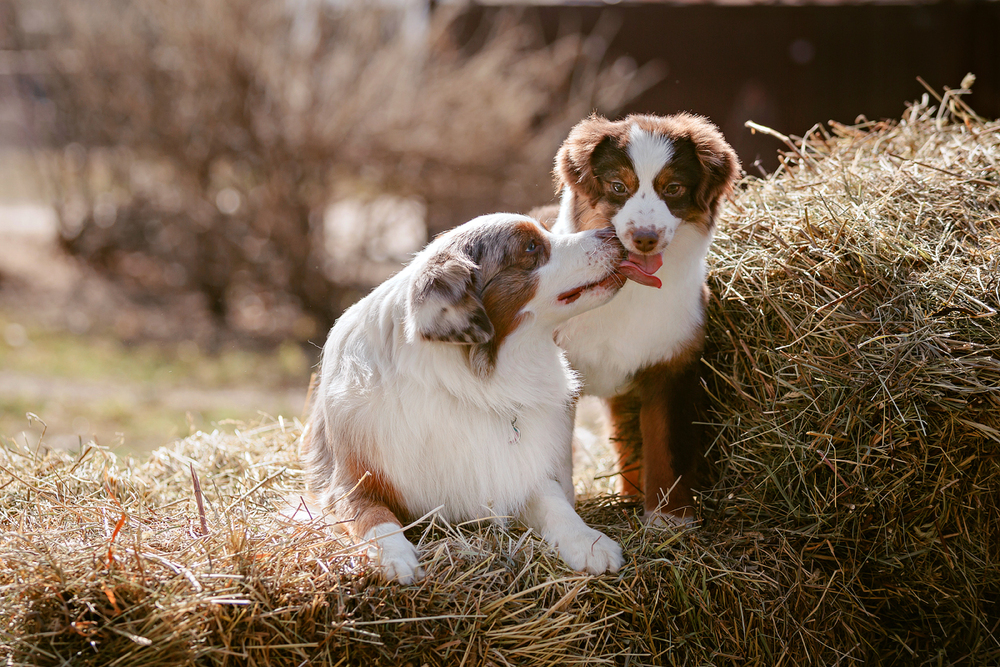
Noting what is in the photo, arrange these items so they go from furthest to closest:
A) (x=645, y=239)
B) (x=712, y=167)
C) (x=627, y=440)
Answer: (x=627, y=440), (x=712, y=167), (x=645, y=239)

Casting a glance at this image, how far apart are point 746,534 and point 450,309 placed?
1.37 meters

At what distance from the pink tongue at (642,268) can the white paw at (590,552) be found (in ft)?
2.97

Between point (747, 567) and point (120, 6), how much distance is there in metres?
8.07

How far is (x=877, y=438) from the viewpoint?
2654 millimetres

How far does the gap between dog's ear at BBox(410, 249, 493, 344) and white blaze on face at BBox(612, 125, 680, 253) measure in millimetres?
613

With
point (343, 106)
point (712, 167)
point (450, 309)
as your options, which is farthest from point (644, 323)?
point (343, 106)

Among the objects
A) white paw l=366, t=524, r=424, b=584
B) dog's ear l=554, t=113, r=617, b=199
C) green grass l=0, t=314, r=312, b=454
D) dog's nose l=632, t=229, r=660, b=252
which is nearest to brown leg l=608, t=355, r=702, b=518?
dog's nose l=632, t=229, r=660, b=252

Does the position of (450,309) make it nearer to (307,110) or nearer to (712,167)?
(712,167)

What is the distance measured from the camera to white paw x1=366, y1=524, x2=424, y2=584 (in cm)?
233

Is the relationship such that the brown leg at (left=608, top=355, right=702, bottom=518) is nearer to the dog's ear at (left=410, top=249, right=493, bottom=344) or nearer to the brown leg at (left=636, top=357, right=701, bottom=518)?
the brown leg at (left=636, top=357, right=701, bottom=518)

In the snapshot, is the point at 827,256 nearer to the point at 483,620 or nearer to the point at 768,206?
the point at 768,206

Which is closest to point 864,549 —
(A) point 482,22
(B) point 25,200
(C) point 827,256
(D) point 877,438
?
(D) point 877,438

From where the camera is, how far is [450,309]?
2.47m

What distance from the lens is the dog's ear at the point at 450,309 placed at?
248 centimetres
